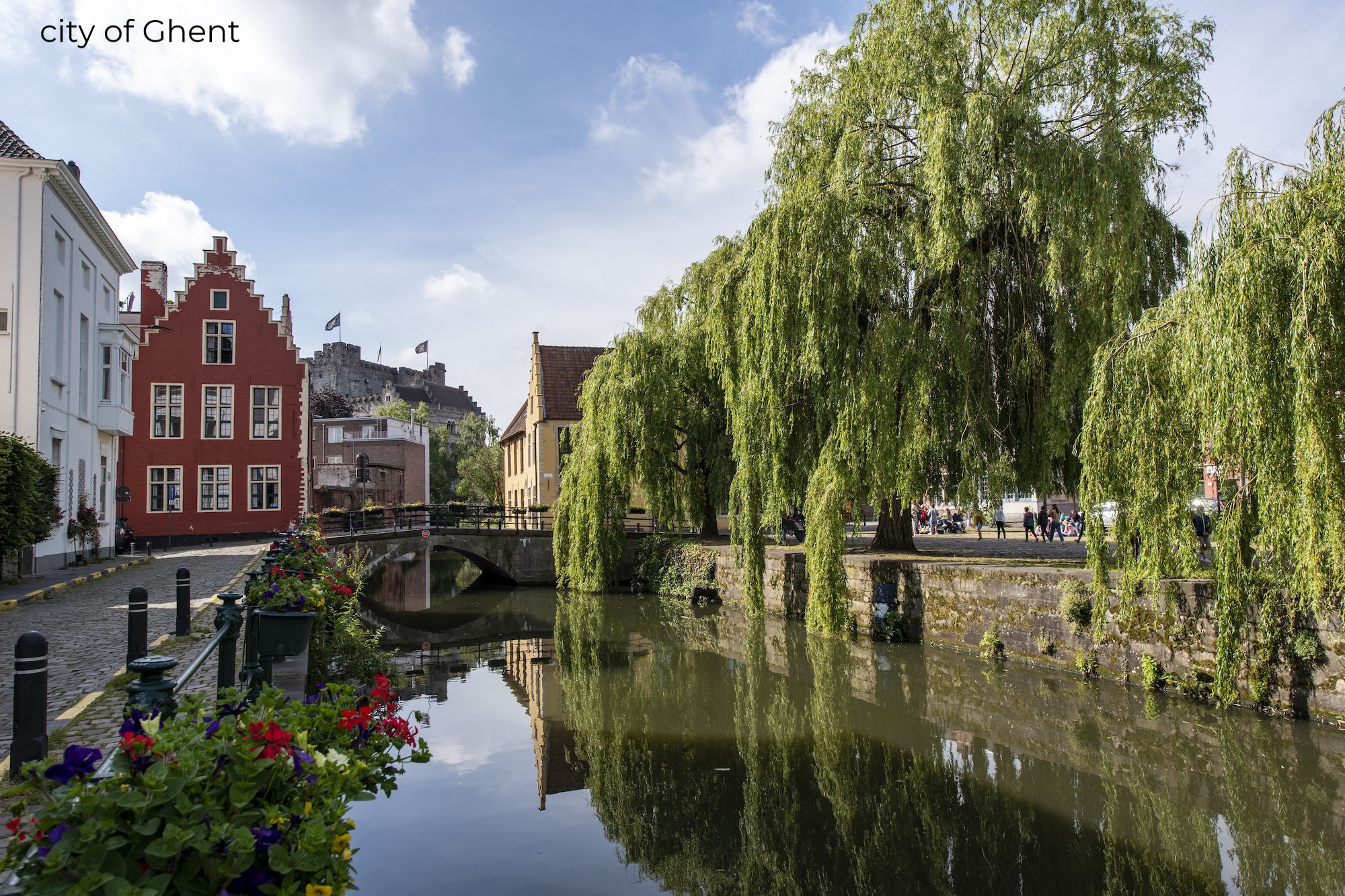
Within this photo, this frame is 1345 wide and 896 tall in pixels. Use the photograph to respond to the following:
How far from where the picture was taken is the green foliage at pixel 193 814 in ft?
6.70

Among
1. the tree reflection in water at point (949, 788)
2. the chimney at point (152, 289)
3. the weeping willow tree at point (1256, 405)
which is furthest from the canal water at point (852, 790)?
the chimney at point (152, 289)

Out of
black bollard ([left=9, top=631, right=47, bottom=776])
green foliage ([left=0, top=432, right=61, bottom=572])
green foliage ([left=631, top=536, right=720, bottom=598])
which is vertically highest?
green foliage ([left=0, top=432, right=61, bottom=572])

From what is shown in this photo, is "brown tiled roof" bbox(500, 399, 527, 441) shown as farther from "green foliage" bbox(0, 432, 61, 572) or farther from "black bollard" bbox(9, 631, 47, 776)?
"black bollard" bbox(9, 631, 47, 776)

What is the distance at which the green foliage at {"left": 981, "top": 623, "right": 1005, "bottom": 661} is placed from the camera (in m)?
13.1

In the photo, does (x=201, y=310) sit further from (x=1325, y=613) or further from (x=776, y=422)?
(x=1325, y=613)

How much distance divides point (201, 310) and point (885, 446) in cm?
2714

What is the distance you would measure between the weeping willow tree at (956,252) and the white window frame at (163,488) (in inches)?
921

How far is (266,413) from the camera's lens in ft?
104

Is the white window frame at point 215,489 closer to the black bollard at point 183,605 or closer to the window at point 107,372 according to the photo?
the window at point 107,372

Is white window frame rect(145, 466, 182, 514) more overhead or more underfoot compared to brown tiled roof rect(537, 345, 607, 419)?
more underfoot

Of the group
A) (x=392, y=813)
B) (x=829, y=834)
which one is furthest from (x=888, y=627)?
(x=392, y=813)

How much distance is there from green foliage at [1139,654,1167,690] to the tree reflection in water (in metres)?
0.29

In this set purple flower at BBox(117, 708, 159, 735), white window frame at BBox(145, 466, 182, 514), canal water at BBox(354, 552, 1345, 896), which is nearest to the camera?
purple flower at BBox(117, 708, 159, 735)

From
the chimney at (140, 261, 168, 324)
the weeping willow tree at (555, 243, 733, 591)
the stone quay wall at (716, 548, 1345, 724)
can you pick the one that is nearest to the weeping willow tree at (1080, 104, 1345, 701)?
the stone quay wall at (716, 548, 1345, 724)
